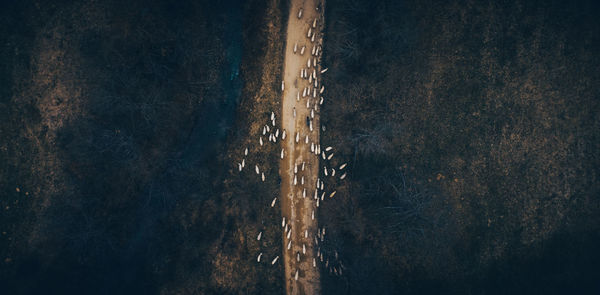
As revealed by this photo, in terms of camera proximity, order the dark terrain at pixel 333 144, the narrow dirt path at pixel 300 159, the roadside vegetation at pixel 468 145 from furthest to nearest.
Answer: the narrow dirt path at pixel 300 159
the roadside vegetation at pixel 468 145
the dark terrain at pixel 333 144

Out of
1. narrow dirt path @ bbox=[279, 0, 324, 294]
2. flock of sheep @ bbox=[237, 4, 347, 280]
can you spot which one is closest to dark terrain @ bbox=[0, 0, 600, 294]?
flock of sheep @ bbox=[237, 4, 347, 280]

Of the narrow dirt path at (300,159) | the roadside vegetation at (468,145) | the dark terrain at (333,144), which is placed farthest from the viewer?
the narrow dirt path at (300,159)

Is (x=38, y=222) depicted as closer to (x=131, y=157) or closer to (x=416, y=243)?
(x=131, y=157)

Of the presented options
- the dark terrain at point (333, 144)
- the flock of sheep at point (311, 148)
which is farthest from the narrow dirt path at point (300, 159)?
the dark terrain at point (333, 144)

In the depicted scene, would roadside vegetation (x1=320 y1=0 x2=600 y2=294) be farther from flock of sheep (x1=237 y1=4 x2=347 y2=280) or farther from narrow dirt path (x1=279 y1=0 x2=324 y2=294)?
narrow dirt path (x1=279 y1=0 x2=324 y2=294)

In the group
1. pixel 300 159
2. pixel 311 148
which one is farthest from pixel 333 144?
pixel 300 159

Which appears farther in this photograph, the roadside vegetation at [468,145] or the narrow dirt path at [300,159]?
the narrow dirt path at [300,159]

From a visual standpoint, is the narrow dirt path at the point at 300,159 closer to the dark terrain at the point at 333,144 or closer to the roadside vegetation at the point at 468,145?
the dark terrain at the point at 333,144
